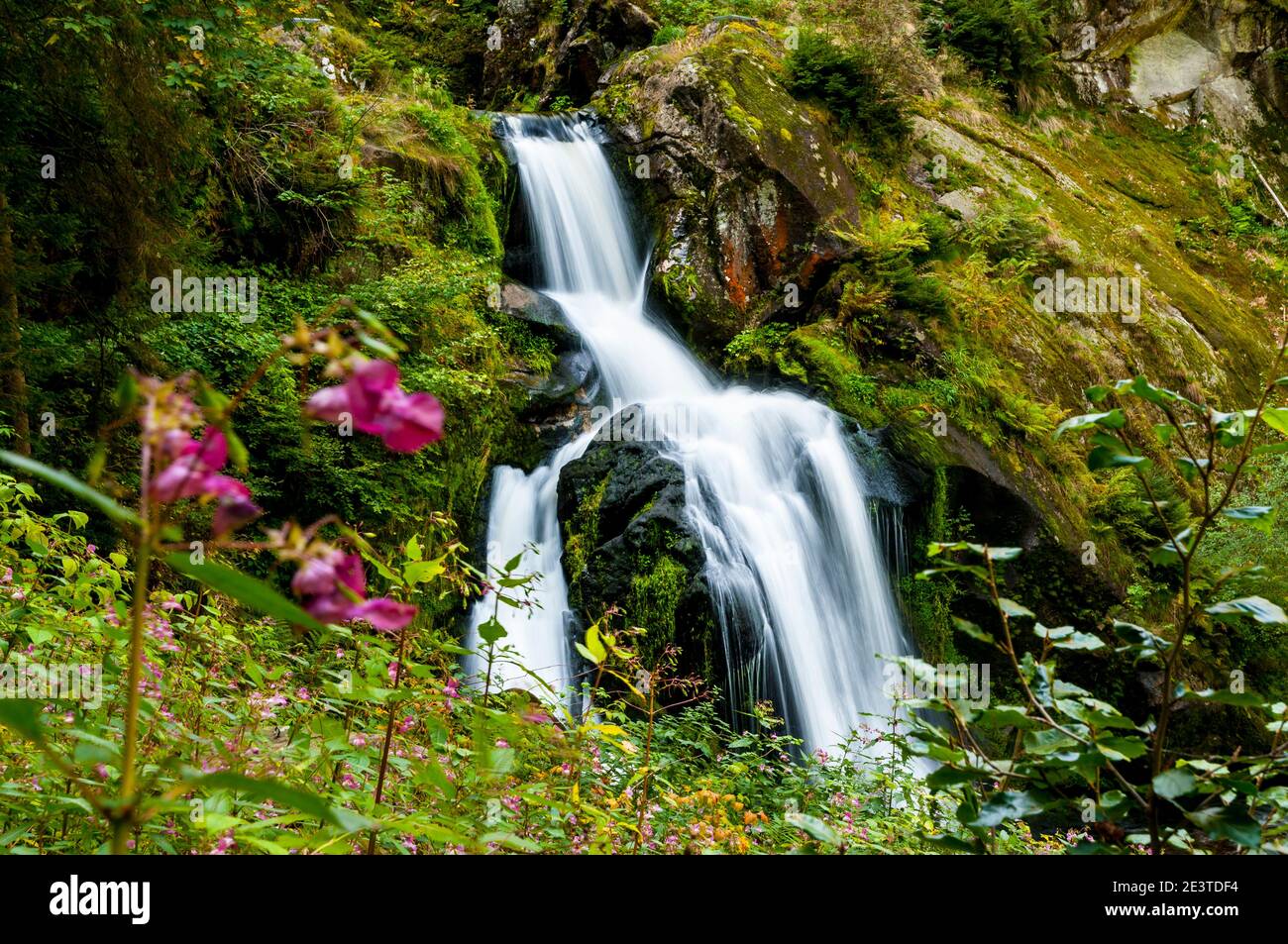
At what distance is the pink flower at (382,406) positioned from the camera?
0.56 meters

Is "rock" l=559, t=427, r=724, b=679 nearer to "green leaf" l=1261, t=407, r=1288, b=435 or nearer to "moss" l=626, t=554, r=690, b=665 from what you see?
"moss" l=626, t=554, r=690, b=665

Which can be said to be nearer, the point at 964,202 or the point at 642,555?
the point at 642,555

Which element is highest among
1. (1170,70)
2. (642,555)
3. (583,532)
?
(1170,70)

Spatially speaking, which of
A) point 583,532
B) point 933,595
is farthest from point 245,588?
point 933,595

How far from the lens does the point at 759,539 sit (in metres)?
6.57

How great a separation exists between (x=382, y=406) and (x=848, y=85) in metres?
12.2

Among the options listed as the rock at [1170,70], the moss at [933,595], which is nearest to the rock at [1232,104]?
the rock at [1170,70]

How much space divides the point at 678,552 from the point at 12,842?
469 cm

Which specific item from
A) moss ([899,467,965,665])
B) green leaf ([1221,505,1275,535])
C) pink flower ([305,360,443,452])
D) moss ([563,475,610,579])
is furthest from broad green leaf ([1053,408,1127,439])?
moss ([899,467,965,665])

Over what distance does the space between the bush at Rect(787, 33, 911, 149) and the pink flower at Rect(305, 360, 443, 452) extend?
1185cm

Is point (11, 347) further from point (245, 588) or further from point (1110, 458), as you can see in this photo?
point (1110, 458)

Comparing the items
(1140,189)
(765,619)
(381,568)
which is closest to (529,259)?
(765,619)

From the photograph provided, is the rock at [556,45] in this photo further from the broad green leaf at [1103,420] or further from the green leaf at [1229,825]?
the green leaf at [1229,825]

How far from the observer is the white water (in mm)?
6043
